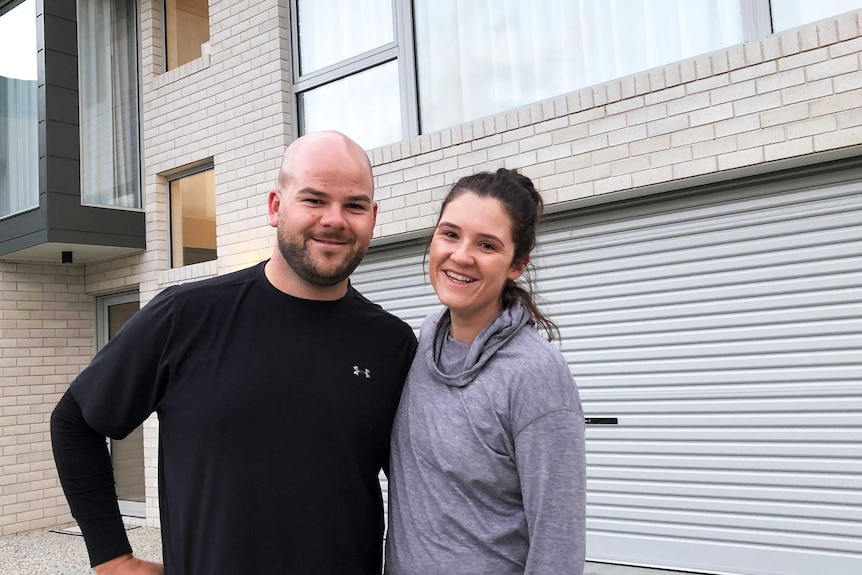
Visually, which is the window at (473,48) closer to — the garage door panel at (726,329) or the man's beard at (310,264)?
the garage door panel at (726,329)

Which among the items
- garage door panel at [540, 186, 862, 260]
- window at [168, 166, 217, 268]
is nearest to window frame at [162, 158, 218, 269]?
window at [168, 166, 217, 268]

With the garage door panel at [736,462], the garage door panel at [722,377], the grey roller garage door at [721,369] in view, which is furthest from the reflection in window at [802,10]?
the garage door panel at [736,462]

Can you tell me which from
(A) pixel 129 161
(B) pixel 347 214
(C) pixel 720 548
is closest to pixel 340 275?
(B) pixel 347 214

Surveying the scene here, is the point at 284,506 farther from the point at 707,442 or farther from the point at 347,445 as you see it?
the point at 707,442

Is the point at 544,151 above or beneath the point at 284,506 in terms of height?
above

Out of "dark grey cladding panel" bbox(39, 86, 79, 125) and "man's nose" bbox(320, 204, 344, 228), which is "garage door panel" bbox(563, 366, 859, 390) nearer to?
"man's nose" bbox(320, 204, 344, 228)

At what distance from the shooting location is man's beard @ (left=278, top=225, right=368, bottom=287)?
70.0 inches

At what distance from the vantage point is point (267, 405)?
1.72 m

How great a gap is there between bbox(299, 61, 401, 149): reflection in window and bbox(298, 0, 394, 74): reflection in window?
0.75ft

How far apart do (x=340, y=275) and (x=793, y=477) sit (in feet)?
11.1

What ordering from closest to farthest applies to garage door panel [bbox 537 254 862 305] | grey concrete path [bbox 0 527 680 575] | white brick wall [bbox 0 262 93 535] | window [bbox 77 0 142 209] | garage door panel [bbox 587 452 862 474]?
garage door panel [bbox 587 452 862 474], garage door panel [bbox 537 254 862 305], grey concrete path [bbox 0 527 680 575], window [bbox 77 0 142 209], white brick wall [bbox 0 262 93 535]

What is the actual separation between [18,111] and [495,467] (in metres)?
7.99

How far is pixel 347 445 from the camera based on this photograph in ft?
5.72

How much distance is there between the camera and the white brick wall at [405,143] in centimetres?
382
